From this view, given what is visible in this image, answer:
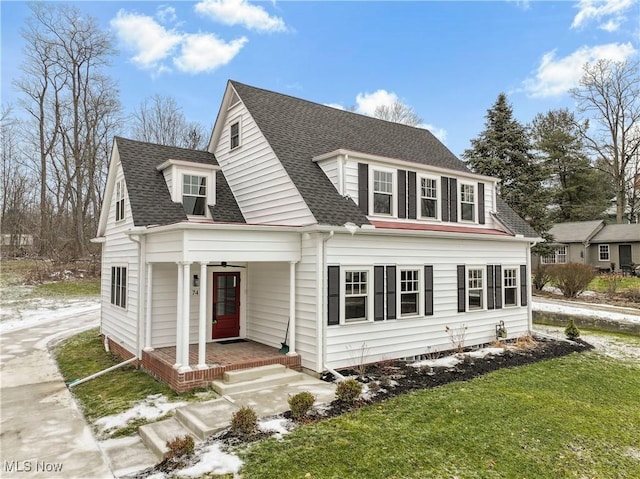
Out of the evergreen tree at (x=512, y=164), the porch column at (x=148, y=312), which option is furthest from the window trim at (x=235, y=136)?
the evergreen tree at (x=512, y=164)

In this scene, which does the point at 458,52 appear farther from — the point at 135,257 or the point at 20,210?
the point at 20,210

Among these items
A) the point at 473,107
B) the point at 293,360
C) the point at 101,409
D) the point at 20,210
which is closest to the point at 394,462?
the point at 293,360

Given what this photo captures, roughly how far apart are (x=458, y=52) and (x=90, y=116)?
26.9 metres

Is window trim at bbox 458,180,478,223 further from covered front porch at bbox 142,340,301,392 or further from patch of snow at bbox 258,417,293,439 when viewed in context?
patch of snow at bbox 258,417,293,439

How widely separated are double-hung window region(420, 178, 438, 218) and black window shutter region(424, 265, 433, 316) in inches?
70.5

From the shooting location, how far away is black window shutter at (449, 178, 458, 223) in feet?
39.8

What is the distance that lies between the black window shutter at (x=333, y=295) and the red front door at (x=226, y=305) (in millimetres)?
3321

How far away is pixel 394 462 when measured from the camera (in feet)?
16.6

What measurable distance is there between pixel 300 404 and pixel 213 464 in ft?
5.61

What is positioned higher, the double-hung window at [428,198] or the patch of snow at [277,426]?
the double-hung window at [428,198]

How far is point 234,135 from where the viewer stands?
40.5ft

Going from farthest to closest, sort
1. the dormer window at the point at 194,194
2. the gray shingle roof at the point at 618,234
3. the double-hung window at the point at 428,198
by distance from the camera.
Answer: the gray shingle roof at the point at 618,234
the double-hung window at the point at 428,198
the dormer window at the point at 194,194

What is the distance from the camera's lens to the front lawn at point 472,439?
4.98 metres

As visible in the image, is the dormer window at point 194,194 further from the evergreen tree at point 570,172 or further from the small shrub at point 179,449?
the evergreen tree at point 570,172
